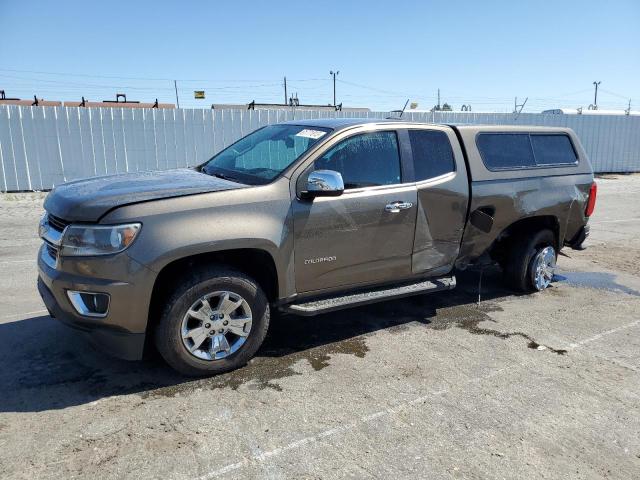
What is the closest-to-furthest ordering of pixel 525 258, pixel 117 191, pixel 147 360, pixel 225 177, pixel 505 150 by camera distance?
1. pixel 117 191
2. pixel 147 360
3. pixel 225 177
4. pixel 505 150
5. pixel 525 258

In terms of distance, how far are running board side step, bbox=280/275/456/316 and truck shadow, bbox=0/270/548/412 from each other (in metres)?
0.41

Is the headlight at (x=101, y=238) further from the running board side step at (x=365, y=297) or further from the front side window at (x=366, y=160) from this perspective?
the front side window at (x=366, y=160)

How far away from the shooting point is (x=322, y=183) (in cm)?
385

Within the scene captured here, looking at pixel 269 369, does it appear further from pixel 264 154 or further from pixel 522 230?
pixel 522 230

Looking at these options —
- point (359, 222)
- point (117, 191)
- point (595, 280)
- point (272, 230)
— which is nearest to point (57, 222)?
point (117, 191)

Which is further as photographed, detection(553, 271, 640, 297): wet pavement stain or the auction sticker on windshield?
detection(553, 271, 640, 297): wet pavement stain

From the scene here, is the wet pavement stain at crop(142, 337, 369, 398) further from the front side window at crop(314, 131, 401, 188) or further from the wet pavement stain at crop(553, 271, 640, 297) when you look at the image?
the wet pavement stain at crop(553, 271, 640, 297)

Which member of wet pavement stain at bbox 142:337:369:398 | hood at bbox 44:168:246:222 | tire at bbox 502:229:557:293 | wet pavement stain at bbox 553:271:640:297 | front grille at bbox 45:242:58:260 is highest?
hood at bbox 44:168:246:222

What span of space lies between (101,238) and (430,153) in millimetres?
3011

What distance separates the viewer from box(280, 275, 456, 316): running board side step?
13.2ft

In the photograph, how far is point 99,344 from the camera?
3449 mm

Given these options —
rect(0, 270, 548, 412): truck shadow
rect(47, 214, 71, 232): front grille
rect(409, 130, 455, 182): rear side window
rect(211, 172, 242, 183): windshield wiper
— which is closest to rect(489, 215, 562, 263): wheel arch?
rect(0, 270, 548, 412): truck shadow

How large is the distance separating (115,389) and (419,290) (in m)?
2.68

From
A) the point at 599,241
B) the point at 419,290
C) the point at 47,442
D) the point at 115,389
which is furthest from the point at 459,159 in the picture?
the point at 599,241
